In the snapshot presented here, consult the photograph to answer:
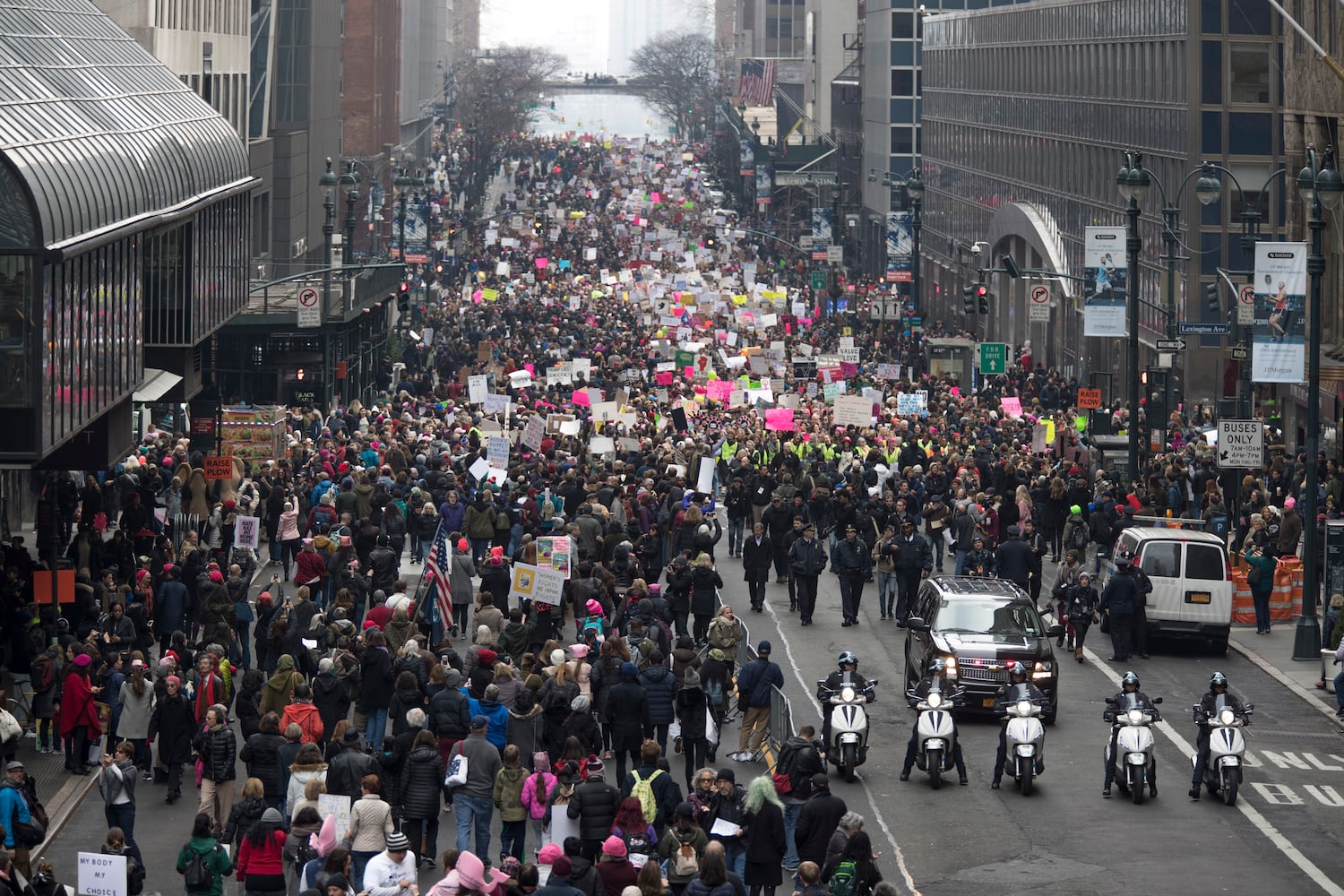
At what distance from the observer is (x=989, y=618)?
2517cm

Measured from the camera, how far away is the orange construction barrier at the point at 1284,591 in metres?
33.6

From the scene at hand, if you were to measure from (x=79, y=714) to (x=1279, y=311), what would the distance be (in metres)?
19.1

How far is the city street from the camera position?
19312 mm

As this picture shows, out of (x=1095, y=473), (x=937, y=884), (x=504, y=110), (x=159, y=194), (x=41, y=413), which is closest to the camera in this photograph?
(x=937, y=884)

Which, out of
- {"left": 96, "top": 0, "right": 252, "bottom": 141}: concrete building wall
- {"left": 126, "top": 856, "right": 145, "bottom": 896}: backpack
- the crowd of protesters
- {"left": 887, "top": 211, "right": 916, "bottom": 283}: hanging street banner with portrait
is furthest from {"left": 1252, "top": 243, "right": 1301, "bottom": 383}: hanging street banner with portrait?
{"left": 887, "top": 211, "right": 916, "bottom": 283}: hanging street banner with portrait

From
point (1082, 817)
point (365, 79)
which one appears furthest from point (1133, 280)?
point (365, 79)

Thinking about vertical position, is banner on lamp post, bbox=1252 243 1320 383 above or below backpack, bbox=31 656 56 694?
above

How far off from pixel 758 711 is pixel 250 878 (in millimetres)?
6945

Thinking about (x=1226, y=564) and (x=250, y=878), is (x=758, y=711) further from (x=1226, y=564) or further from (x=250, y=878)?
(x=1226, y=564)

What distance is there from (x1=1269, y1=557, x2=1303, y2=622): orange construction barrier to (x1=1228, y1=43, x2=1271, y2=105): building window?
33.3 metres

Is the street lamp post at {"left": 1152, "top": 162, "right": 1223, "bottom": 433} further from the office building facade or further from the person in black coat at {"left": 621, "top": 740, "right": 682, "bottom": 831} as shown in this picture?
the person in black coat at {"left": 621, "top": 740, "right": 682, "bottom": 831}

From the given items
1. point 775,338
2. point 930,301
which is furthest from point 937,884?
point 930,301

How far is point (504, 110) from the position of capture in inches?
7308

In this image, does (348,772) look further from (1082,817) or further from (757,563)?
(757,563)
